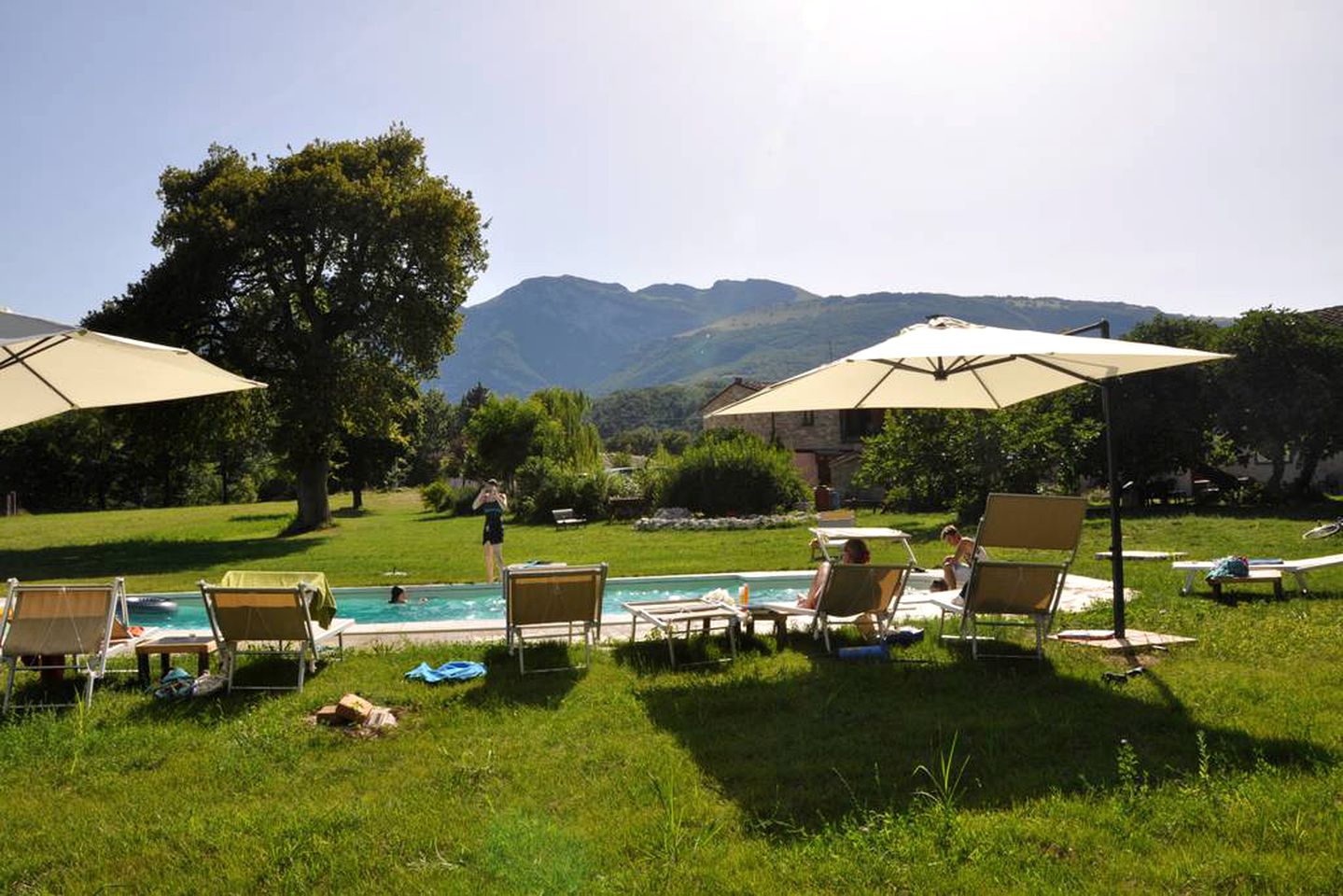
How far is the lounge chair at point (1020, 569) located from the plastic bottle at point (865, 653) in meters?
0.62

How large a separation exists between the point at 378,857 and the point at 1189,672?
5.25 meters

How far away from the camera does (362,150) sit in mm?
25812

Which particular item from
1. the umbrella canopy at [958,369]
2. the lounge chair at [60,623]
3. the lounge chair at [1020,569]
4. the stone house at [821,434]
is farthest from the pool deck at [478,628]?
the stone house at [821,434]

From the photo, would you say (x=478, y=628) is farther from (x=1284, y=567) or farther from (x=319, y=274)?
(x=319, y=274)

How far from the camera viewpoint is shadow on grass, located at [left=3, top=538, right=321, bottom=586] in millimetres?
17844

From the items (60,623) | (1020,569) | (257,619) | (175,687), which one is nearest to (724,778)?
(1020,569)

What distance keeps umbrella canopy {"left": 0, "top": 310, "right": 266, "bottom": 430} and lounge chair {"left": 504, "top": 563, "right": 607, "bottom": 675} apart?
2292 mm

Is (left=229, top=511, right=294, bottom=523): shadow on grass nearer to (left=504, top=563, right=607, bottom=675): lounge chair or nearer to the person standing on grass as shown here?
the person standing on grass

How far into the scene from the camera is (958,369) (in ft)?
27.2

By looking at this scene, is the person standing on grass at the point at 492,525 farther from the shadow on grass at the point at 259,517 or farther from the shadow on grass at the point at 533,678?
the shadow on grass at the point at 259,517

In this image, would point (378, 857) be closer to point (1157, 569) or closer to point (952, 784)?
point (952, 784)

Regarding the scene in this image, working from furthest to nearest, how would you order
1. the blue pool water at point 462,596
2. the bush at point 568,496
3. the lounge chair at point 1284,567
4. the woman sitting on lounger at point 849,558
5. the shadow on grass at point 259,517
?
1. the shadow on grass at point 259,517
2. the bush at point 568,496
3. the blue pool water at point 462,596
4. the lounge chair at point 1284,567
5. the woman sitting on lounger at point 849,558

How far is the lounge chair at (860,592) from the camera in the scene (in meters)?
7.08

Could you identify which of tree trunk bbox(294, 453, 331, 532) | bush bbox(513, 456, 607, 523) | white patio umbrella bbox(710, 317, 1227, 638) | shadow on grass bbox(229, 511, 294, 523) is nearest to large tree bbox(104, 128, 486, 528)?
tree trunk bbox(294, 453, 331, 532)
